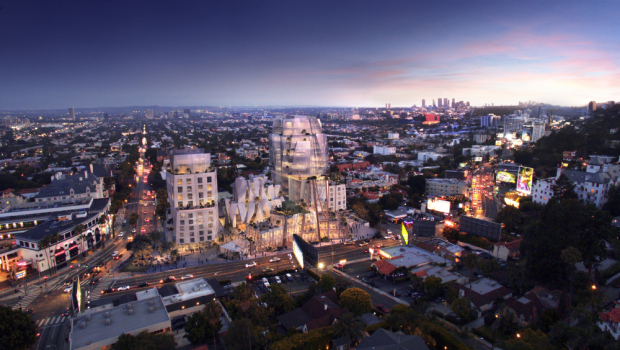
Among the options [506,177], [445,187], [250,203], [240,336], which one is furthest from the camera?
[506,177]

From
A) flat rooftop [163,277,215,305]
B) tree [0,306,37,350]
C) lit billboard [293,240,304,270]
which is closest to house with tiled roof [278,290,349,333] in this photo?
flat rooftop [163,277,215,305]

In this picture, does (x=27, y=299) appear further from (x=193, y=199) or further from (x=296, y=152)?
(x=296, y=152)

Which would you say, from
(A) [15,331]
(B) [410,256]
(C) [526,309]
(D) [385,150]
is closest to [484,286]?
(C) [526,309]

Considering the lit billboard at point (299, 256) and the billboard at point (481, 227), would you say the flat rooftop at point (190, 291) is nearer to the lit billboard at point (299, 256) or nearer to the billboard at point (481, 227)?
the lit billboard at point (299, 256)

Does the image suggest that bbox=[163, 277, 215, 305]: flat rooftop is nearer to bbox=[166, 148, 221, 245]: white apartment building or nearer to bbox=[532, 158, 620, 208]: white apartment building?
bbox=[166, 148, 221, 245]: white apartment building

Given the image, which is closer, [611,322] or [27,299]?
[611,322]

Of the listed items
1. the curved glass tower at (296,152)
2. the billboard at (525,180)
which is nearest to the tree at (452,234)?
the curved glass tower at (296,152)

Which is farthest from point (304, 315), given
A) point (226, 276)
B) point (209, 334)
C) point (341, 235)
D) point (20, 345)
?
point (341, 235)
